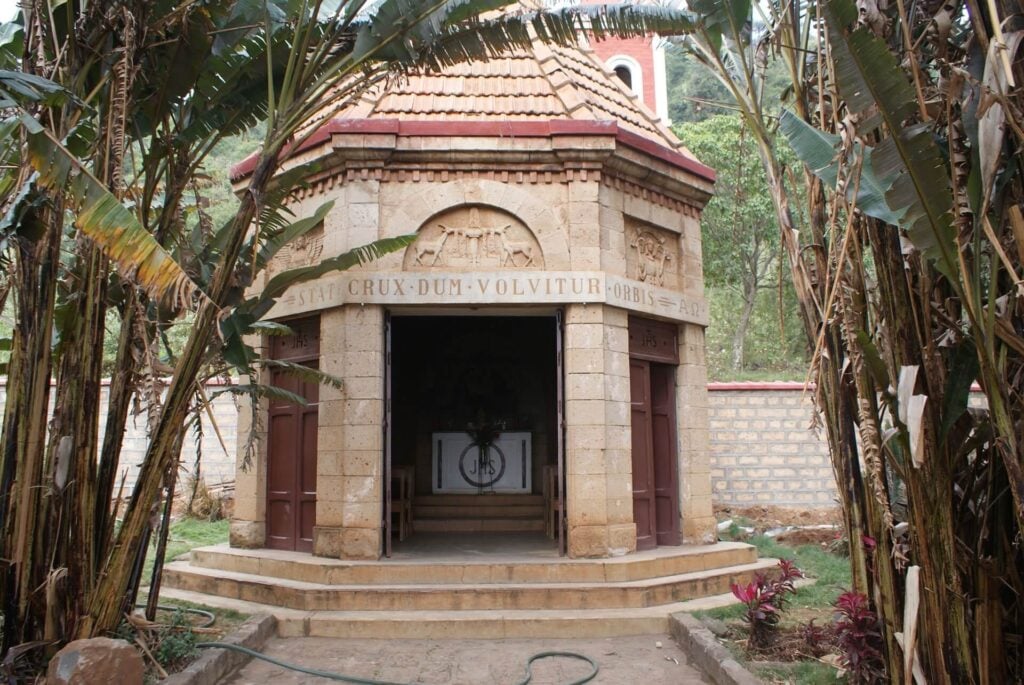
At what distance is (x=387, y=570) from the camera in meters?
7.76

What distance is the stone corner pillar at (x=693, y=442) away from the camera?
9484 mm

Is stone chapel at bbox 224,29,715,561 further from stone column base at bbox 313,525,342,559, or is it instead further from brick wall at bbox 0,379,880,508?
brick wall at bbox 0,379,880,508

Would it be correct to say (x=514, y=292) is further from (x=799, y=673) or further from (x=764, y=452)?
(x=764, y=452)

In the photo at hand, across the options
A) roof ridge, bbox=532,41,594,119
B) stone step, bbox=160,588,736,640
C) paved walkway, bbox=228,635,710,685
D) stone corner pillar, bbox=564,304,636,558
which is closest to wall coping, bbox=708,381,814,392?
stone corner pillar, bbox=564,304,636,558

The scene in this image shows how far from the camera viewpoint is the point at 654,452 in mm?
9695

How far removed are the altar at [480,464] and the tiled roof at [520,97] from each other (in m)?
5.50

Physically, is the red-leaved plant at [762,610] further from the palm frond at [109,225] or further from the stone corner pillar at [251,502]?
the stone corner pillar at [251,502]

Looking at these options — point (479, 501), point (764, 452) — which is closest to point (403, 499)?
point (479, 501)

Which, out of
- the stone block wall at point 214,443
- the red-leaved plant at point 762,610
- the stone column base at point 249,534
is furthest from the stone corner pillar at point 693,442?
the stone block wall at point 214,443

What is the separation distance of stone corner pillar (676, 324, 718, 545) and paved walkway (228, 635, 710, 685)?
8.60 feet

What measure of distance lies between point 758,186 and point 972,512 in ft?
62.0

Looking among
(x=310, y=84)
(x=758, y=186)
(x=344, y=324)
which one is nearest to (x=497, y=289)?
(x=344, y=324)

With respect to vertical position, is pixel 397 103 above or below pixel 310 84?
above

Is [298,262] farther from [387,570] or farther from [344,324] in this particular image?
[387,570]
